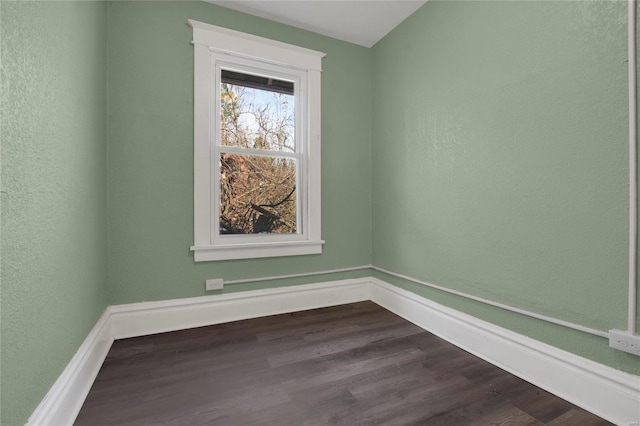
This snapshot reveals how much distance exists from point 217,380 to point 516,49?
2573mm

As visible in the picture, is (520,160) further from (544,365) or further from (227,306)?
(227,306)

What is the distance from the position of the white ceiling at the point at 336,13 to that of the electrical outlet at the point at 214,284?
7.51 ft

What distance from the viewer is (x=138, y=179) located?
2064 mm

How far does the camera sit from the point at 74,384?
1.24 metres

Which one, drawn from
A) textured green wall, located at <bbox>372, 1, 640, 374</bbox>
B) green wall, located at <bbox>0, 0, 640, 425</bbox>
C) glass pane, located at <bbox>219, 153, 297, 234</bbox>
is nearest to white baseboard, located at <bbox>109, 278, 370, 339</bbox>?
green wall, located at <bbox>0, 0, 640, 425</bbox>

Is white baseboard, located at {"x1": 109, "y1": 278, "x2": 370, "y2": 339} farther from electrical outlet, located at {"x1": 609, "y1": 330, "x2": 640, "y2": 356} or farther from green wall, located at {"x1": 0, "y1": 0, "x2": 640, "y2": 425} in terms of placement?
electrical outlet, located at {"x1": 609, "y1": 330, "x2": 640, "y2": 356}

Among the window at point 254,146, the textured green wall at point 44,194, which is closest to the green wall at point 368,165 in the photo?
the textured green wall at point 44,194

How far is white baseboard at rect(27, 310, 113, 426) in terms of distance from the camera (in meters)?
1.01

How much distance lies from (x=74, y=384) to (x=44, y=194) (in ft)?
2.86

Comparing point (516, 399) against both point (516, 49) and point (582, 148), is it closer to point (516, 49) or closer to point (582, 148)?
point (582, 148)

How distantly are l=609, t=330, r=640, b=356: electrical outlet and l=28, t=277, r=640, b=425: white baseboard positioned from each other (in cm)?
11

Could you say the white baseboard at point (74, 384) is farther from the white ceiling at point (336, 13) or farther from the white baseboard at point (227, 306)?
the white ceiling at point (336, 13)

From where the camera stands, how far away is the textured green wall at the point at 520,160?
1.27 metres

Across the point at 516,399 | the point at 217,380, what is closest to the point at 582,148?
the point at 516,399
